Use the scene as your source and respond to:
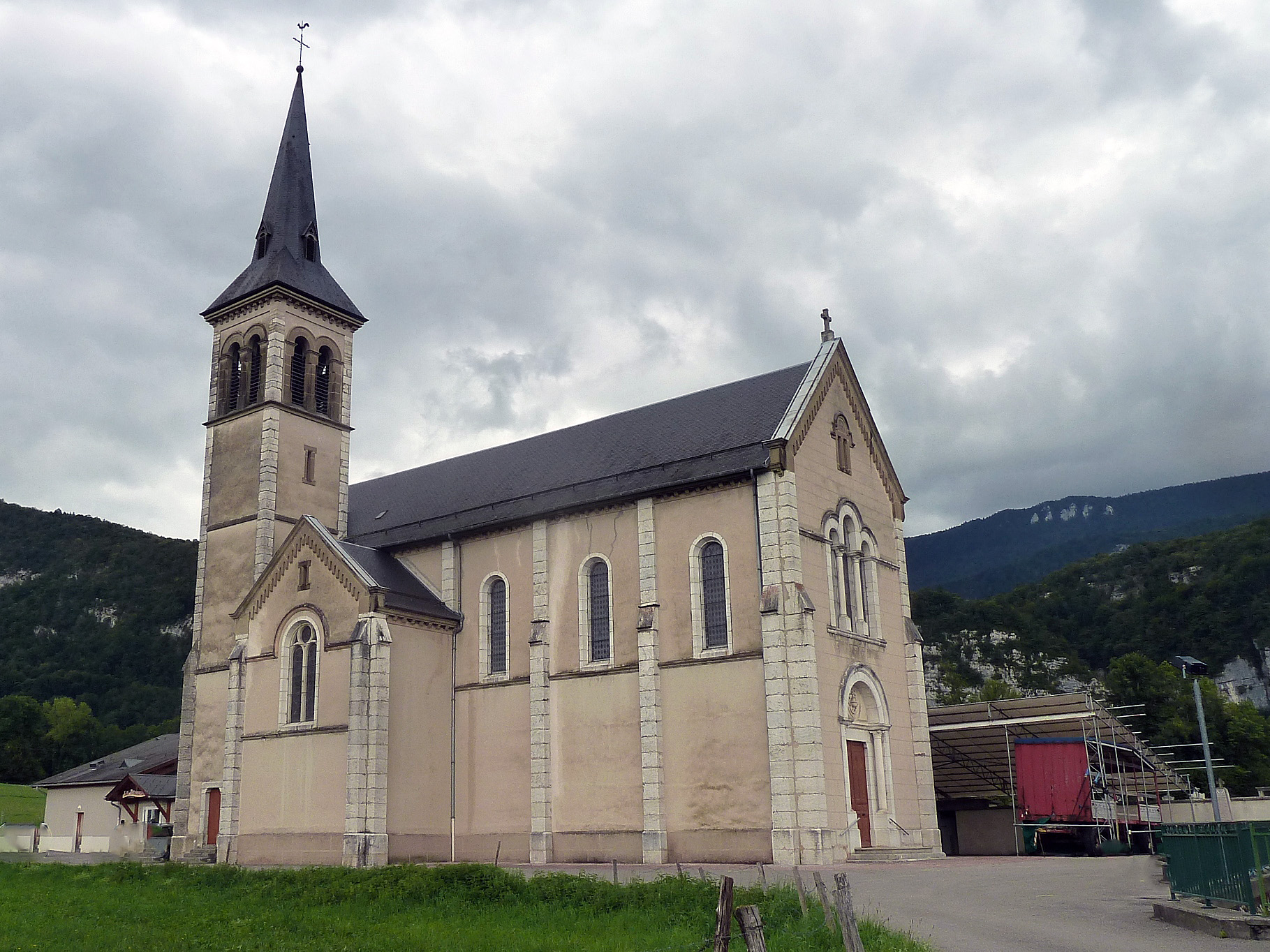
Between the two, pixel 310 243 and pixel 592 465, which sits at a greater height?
pixel 310 243

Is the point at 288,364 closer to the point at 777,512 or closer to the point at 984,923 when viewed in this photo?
the point at 777,512

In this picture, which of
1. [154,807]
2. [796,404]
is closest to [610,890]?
[796,404]

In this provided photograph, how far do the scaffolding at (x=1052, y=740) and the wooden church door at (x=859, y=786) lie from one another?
254 inches

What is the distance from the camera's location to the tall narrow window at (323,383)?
4150cm

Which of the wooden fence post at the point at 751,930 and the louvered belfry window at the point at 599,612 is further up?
the louvered belfry window at the point at 599,612

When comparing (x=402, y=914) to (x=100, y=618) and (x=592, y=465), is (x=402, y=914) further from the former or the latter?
(x=100, y=618)

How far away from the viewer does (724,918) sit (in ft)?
34.3

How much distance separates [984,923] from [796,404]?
57.4 feet

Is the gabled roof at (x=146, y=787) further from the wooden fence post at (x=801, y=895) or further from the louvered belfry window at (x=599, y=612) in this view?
the wooden fence post at (x=801, y=895)

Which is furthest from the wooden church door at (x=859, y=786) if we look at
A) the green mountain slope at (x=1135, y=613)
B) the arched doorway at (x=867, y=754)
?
the green mountain slope at (x=1135, y=613)

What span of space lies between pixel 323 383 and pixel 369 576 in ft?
38.4

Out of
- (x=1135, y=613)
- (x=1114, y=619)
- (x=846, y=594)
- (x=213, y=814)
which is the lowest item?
(x=213, y=814)

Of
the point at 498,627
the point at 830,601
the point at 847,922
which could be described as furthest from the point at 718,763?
the point at 847,922

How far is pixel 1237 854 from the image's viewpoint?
14.3 meters
